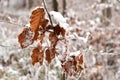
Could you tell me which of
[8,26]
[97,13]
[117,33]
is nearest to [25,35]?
[8,26]

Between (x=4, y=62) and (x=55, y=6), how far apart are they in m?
1.88

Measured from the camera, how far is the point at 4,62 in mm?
5465

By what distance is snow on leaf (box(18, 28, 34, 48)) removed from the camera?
186cm

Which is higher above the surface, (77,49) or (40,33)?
(40,33)

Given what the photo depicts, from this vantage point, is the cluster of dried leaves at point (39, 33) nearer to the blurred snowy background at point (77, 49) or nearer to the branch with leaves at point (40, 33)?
the branch with leaves at point (40, 33)

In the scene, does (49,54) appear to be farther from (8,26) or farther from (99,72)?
(8,26)

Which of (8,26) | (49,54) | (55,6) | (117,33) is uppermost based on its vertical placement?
(49,54)

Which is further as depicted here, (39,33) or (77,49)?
(77,49)

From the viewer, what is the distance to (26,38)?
1.87 m

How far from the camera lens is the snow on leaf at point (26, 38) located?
1.86 metres

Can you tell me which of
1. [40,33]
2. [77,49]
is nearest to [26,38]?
[40,33]

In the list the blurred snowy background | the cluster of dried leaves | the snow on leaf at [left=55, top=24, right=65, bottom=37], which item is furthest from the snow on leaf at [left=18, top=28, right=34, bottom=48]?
the blurred snowy background

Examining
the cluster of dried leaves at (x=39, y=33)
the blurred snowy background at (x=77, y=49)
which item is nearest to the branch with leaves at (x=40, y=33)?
the cluster of dried leaves at (x=39, y=33)

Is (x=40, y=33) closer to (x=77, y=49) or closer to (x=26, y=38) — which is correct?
(x=26, y=38)
